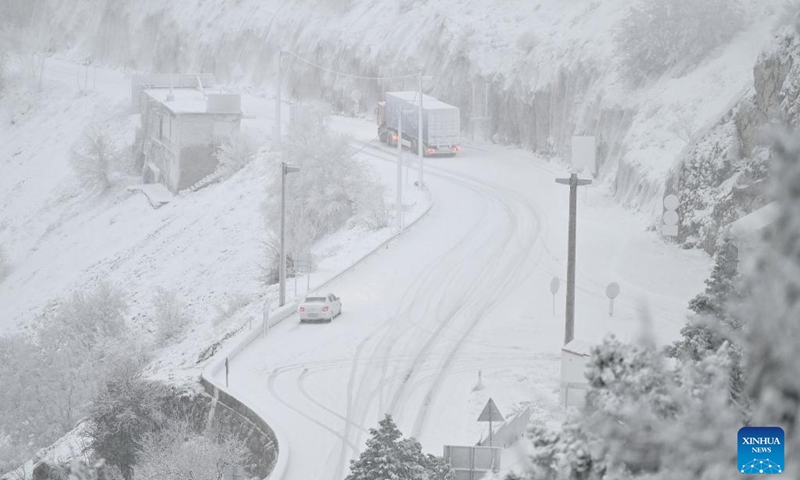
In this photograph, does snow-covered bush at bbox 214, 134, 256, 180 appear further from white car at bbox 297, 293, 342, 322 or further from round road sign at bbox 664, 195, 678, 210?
round road sign at bbox 664, 195, 678, 210

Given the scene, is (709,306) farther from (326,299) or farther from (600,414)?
(326,299)

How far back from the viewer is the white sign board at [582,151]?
34.2 meters

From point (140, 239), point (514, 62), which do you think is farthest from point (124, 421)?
point (514, 62)

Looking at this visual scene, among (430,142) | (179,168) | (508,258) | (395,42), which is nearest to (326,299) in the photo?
(508,258)

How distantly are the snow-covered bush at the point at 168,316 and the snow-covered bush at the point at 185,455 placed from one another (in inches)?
742

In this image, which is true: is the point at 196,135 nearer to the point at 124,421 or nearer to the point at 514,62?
the point at 514,62

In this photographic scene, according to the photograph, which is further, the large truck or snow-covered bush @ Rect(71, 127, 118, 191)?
snow-covered bush @ Rect(71, 127, 118, 191)

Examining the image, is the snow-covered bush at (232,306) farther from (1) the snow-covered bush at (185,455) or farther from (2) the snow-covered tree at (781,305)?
(2) the snow-covered tree at (781,305)

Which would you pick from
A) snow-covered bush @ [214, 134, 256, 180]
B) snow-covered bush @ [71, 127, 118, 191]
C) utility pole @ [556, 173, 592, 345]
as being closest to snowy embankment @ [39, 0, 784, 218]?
snow-covered bush @ [214, 134, 256, 180]

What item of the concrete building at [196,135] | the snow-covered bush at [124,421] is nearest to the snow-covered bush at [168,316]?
A: the snow-covered bush at [124,421]

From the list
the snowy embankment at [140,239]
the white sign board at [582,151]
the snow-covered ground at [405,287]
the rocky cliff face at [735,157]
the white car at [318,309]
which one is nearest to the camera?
the snow-covered ground at [405,287]

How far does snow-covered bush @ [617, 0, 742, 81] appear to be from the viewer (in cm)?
4966

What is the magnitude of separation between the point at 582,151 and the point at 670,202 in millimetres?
3999

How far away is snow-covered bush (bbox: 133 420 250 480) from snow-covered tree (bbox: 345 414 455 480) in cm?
509
